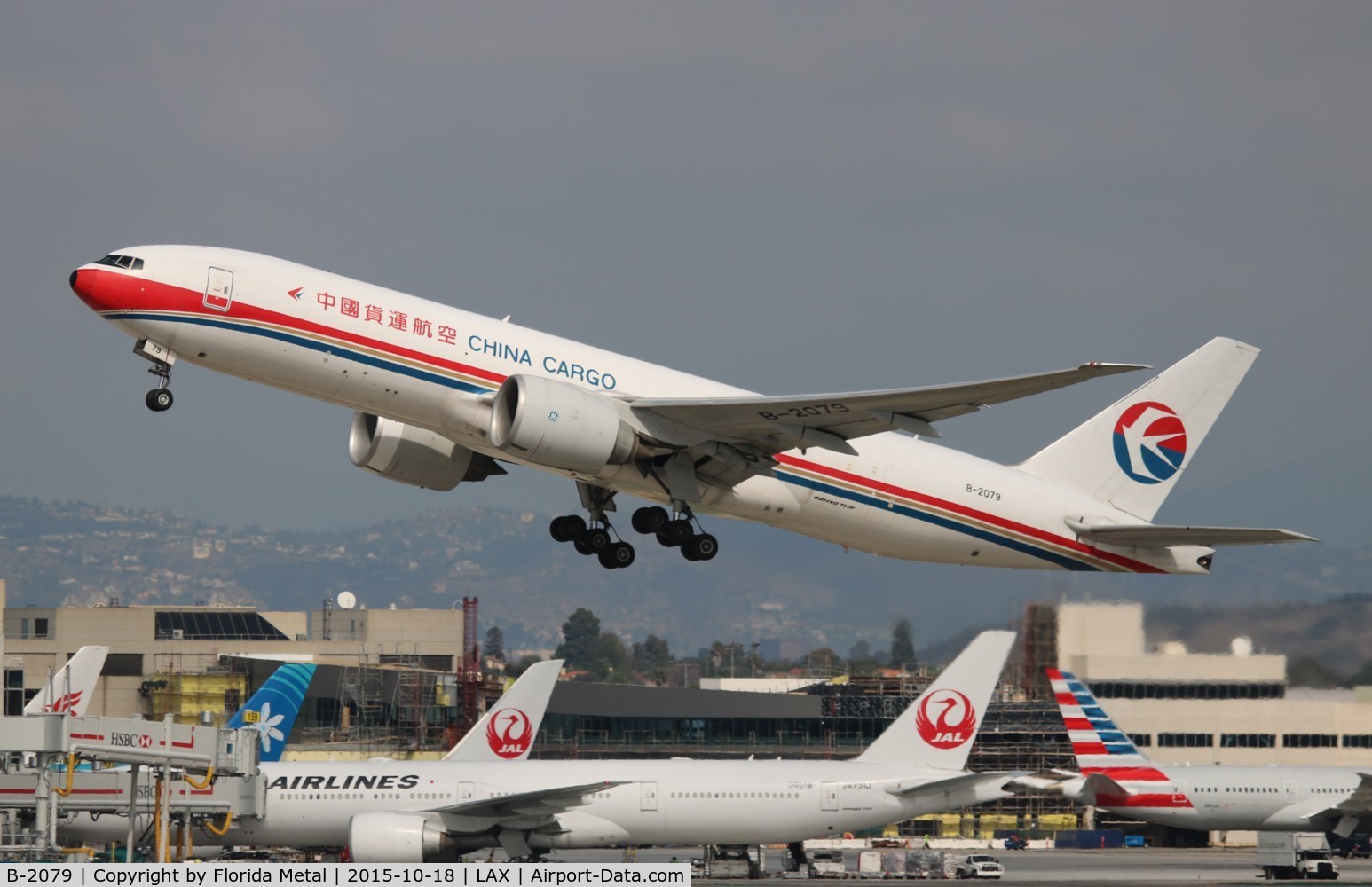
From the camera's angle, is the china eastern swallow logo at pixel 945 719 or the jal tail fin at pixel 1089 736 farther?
the jal tail fin at pixel 1089 736

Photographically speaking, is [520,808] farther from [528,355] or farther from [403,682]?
[403,682]

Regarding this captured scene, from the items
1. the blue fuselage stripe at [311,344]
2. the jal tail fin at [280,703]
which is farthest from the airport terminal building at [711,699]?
the blue fuselage stripe at [311,344]

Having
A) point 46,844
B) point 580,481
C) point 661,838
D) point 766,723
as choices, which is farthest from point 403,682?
point 46,844

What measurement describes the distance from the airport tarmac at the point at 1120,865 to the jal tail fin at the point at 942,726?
496 cm

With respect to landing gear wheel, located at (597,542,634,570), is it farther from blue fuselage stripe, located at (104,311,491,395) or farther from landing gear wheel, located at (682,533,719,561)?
blue fuselage stripe, located at (104,311,491,395)

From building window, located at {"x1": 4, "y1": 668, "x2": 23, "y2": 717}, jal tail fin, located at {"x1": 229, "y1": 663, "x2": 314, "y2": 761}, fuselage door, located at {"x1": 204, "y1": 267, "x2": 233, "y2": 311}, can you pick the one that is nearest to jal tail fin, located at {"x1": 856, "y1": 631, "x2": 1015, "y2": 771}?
jal tail fin, located at {"x1": 229, "y1": 663, "x2": 314, "y2": 761}

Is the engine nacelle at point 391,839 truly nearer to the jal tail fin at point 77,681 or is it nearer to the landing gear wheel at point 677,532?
the jal tail fin at point 77,681

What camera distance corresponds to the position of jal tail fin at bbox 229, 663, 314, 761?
41125mm

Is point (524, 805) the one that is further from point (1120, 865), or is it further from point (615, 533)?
point (1120, 865)

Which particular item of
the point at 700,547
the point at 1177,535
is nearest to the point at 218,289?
the point at 700,547

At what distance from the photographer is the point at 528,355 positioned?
31516mm

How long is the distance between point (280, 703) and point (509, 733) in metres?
5.66

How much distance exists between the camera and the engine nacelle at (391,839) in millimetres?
35375

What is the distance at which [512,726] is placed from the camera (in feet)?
137
